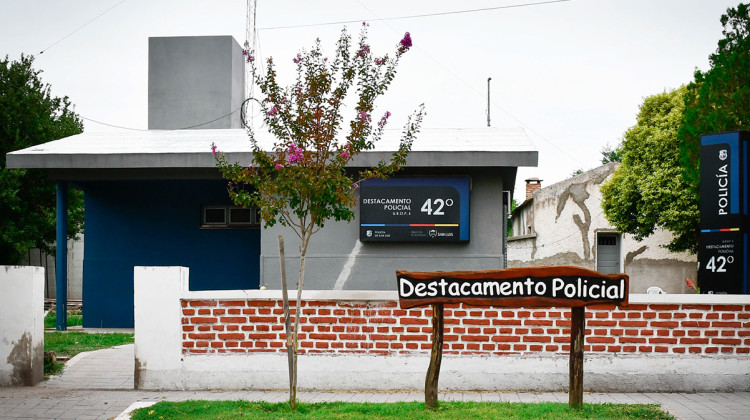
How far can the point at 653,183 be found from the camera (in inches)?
1093

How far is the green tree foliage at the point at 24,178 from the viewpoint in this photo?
79.7 feet

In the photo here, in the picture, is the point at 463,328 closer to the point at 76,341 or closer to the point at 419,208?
the point at 419,208

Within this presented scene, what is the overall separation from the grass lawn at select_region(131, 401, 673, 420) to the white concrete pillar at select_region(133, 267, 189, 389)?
1.14m

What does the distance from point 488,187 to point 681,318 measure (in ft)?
16.7

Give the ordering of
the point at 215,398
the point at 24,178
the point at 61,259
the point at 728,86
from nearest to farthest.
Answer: the point at 215,398
the point at 61,259
the point at 728,86
the point at 24,178

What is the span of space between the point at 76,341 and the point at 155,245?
3.13m

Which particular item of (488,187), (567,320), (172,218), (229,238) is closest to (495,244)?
(488,187)

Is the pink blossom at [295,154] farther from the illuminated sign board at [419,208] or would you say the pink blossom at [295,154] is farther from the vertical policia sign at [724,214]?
the vertical policia sign at [724,214]

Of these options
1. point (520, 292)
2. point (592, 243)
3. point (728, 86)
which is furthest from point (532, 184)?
point (520, 292)

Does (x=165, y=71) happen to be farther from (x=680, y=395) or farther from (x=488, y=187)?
(x=680, y=395)

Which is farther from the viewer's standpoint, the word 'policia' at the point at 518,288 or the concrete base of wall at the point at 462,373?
the concrete base of wall at the point at 462,373

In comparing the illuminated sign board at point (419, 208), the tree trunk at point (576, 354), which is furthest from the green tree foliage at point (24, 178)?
the tree trunk at point (576, 354)

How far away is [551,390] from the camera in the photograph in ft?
27.6

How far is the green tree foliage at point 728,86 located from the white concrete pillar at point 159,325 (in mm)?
15330
